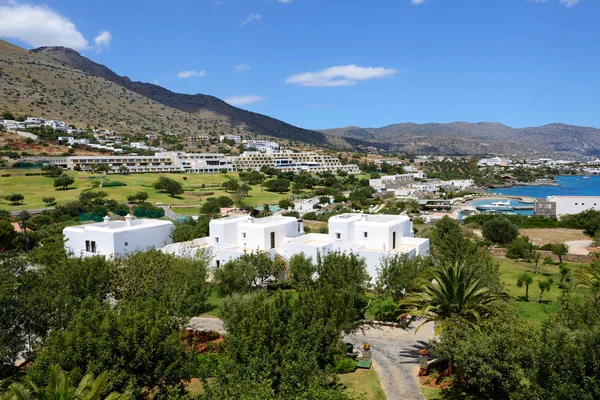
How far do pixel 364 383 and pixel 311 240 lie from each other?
Result: 50.4 ft

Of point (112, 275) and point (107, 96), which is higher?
point (107, 96)

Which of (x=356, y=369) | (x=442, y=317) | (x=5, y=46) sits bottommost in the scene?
(x=356, y=369)

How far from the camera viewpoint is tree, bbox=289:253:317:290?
2036cm

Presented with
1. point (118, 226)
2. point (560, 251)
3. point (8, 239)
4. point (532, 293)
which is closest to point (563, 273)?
point (532, 293)

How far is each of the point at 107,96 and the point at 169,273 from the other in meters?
183

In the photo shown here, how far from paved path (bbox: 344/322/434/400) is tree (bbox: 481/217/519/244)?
2802 cm

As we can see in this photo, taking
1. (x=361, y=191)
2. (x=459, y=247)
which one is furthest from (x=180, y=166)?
(x=459, y=247)

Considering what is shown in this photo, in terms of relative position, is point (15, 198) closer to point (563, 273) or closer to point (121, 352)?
point (121, 352)

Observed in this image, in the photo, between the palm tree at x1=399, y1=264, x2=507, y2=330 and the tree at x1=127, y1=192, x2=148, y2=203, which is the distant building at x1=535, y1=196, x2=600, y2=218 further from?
the tree at x1=127, y1=192, x2=148, y2=203

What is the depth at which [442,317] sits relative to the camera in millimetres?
14477

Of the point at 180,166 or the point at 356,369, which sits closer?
the point at 356,369

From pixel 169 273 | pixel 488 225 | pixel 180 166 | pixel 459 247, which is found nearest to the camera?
pixel 169 273

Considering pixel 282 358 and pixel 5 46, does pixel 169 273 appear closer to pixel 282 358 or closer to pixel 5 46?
pixel 282 358

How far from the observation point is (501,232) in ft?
143
